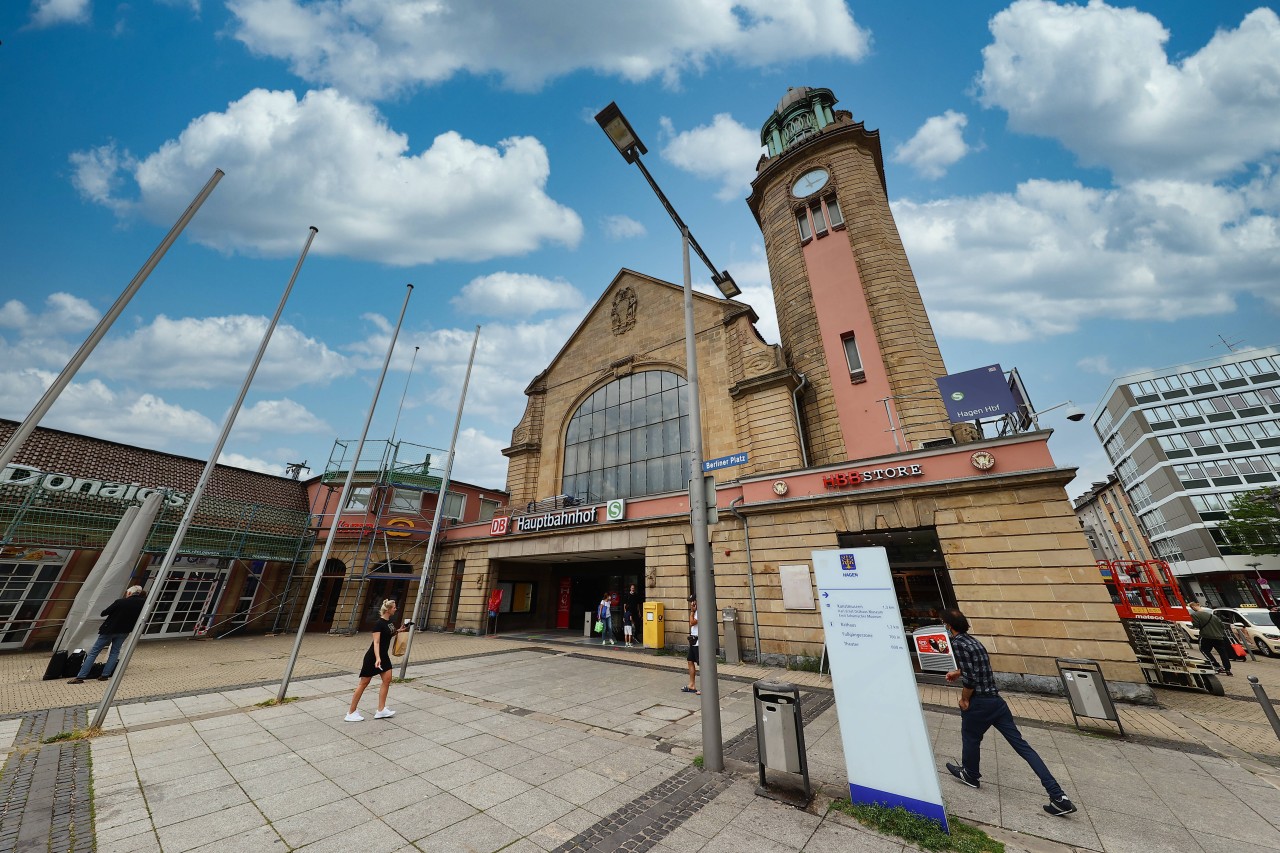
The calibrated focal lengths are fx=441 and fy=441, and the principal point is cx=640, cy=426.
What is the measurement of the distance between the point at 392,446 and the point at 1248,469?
75.6 meters

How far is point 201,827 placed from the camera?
437cm

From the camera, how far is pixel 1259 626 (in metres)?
17.3

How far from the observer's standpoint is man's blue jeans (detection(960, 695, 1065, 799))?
4.85 metres

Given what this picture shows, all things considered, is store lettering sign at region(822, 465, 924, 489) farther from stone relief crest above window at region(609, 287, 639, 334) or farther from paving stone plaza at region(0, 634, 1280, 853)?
stone relief crest above window at region(609, 287, 639, 334)

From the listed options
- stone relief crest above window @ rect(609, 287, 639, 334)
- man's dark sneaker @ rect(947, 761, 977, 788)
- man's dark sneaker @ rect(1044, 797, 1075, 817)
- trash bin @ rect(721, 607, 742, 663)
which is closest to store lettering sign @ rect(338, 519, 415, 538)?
stone relief crest above window @ rect(609, 287, 639, 334)

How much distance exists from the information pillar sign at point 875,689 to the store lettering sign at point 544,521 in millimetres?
13606

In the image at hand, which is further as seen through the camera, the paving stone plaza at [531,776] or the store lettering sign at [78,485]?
the store lettering sign at [78,485]

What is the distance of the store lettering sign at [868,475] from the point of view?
12266 mm

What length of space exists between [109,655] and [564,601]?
16910 millimetres

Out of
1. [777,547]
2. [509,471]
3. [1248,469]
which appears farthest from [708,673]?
[1248,469]

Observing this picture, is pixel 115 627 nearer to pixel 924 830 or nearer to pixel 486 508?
pixel 924 830

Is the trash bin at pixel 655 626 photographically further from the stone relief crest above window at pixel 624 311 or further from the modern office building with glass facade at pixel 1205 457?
the modern office building with glass facade at pixel 1205 457

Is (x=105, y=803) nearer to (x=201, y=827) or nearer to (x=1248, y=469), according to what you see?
(x=201, y=827)

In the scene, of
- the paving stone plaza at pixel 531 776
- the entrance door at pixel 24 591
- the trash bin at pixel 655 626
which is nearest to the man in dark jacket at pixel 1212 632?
the paving stone plaza at pixel 531 776
